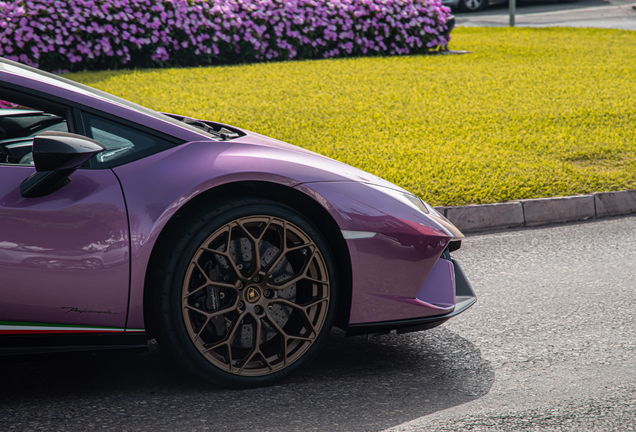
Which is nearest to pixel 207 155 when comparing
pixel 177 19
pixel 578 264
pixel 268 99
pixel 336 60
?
pixel 578 264

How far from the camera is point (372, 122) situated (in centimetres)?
837

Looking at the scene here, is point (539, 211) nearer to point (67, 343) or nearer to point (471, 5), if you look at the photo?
point (67, 343)

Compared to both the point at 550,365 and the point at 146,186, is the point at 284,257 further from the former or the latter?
the point at 550,365

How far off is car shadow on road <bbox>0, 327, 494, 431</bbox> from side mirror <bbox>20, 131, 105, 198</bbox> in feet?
2.21

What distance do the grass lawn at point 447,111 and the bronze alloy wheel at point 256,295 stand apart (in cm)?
307

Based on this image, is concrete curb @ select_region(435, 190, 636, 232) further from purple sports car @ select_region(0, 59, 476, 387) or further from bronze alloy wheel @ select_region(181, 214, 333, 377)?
bronze alloy wheel @ select_region(181, 214, 333, 377)

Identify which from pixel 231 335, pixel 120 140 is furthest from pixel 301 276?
pixel 120 140

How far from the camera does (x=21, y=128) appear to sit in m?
3.45

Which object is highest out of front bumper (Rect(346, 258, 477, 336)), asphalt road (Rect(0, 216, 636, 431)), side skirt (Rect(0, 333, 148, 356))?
side skirt (Rect(0, 333, 148, 356))

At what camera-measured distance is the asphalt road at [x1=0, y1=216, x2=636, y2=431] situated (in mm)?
2771

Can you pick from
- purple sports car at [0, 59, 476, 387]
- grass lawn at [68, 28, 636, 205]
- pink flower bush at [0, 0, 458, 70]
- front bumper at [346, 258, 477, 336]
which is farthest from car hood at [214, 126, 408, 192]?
pink flower bush at [0, 0, 458, 70]

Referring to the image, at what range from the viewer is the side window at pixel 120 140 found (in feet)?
9.40

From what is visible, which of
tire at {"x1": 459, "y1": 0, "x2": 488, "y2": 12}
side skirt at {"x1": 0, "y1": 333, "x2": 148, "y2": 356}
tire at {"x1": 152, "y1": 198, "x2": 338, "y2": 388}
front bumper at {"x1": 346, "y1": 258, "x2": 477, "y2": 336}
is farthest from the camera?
tire at {"x1": 459, "y1": 0, "x2": 488, "y2": 12}

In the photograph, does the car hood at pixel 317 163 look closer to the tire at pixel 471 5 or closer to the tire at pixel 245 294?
the tire at pixel 245 294
